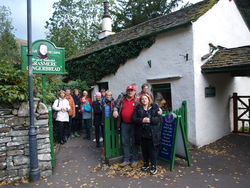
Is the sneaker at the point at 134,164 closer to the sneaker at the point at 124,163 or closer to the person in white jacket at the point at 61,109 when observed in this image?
the sneaker at the point at 124,163

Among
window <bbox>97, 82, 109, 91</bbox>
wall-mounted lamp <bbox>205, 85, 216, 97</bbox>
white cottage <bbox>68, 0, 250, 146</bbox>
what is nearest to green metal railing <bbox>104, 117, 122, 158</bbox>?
white cottage <bbox>68, 0, 250, 146</bbox>

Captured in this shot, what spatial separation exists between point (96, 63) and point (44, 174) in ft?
20.4

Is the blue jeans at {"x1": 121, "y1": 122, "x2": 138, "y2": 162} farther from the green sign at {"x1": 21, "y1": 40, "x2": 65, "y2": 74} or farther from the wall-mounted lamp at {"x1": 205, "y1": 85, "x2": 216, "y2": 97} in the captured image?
the wall-mounted lamp at {"x1": 205, "y1": 85, "x2": 216, "y2": 97}

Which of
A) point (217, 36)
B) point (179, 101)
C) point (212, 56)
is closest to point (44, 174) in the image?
Answer: point (179, 101)

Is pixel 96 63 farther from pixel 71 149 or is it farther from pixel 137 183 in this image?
pixel 137 183

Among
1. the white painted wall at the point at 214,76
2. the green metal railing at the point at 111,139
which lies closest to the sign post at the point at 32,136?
the green metal railing at the point at 111,139

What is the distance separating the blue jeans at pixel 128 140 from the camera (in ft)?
14.9

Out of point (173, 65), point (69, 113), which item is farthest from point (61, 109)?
point (173, 65)

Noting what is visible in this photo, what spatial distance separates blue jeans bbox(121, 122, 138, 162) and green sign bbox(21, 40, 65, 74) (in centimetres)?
251

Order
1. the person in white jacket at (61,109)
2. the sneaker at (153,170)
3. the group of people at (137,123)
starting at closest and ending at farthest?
the group of people at (137,123) → the sneaker at (153,170) → the person in white jacket at (61,109)

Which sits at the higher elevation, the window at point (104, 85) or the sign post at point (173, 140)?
the window at point (104, 85)

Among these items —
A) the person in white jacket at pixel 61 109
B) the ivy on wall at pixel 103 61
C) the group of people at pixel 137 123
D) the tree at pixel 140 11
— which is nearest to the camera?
the group of people at pixel 137 123

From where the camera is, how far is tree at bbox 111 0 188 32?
19.3 m

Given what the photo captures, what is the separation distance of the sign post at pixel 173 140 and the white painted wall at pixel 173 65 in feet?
5.75
